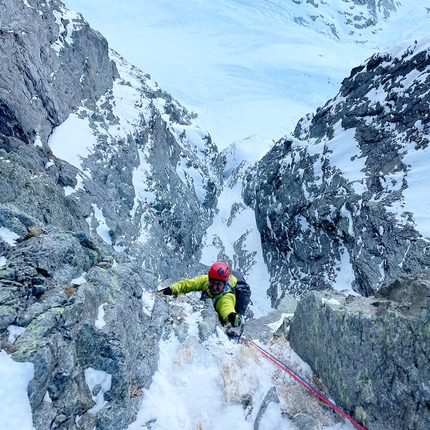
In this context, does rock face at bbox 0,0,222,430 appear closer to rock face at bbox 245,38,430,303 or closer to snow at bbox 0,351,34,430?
snow at bbox 0,351,34,430

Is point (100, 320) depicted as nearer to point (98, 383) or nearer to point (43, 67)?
point (98, 383)

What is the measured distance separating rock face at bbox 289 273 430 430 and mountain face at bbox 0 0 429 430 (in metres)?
0.12

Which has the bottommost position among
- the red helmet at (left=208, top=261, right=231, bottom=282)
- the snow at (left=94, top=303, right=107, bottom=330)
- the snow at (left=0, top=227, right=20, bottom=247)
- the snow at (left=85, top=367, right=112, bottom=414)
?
the snow at (left=85, top=367, right=112, bottom=414)

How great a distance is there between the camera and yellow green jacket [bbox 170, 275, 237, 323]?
859 centimetres

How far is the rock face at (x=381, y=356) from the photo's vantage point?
14.8 ft

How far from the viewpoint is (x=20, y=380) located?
3.53 m

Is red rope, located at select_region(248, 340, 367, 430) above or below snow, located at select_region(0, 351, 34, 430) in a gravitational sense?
below

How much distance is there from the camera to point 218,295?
8.84 meters

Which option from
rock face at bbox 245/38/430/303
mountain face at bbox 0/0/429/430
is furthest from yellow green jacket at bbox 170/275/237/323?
rock face at bbox 245/38/430/303

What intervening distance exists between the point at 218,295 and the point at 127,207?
29.0m

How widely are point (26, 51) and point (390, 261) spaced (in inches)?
1381

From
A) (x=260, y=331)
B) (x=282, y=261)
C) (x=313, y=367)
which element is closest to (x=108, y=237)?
(x=260, y=331)

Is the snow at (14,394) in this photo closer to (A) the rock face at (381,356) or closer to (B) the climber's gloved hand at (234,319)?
(A) the rock face at (381,356)

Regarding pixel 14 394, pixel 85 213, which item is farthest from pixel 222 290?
pixel 85 213
